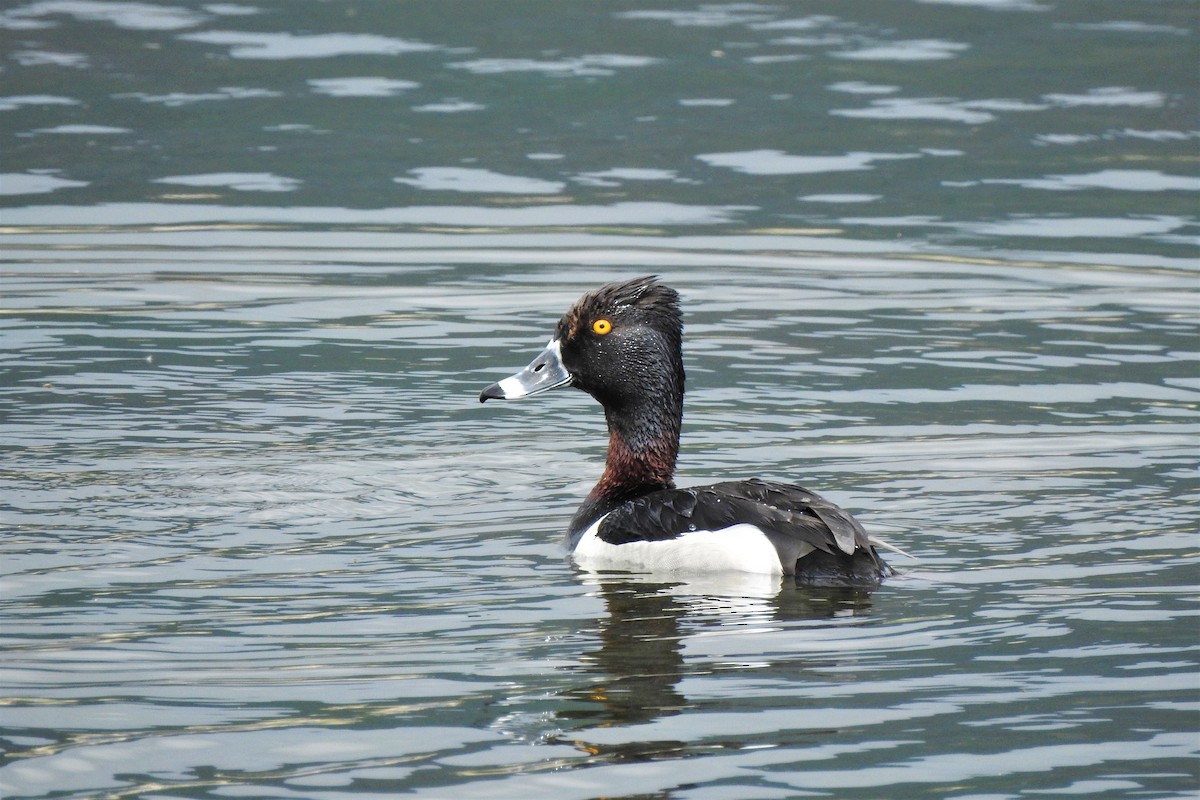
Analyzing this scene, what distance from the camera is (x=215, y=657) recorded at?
7430mm

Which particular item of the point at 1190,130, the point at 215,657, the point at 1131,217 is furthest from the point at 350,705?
the point at 1190,130

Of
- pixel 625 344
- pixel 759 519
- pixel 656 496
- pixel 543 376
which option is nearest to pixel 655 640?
pixel 759 519

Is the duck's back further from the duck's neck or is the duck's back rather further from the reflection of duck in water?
the duck's neck

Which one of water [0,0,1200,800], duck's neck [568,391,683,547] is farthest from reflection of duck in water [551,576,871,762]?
duck's neck [568,391,683,547]

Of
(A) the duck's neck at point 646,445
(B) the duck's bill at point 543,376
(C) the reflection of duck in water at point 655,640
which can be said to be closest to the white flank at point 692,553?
(C) the reflection of duck in water at point 655,640

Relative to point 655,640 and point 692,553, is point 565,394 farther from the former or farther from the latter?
point 655,640

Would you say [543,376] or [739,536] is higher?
[543,376]

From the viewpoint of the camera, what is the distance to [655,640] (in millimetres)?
7805

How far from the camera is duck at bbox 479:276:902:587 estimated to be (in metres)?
8.56

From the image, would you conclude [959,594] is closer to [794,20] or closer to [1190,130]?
[1190,130]

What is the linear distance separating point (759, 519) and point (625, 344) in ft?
4.91

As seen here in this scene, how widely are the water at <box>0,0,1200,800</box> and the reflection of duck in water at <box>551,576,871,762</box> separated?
0.08ft

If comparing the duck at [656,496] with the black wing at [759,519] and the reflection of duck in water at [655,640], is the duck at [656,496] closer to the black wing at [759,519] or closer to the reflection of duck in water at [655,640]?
the black wing at [759,519]

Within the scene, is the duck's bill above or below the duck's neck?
above
